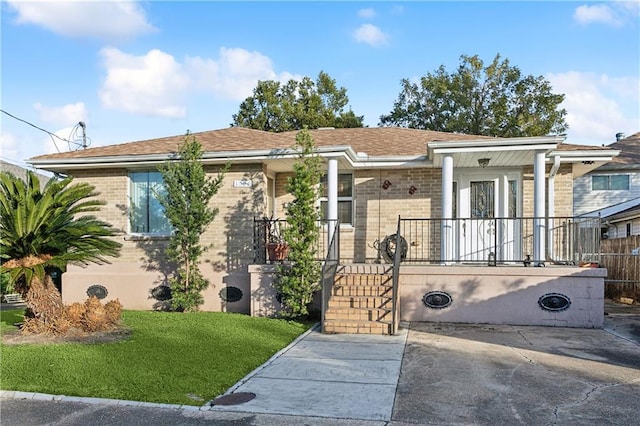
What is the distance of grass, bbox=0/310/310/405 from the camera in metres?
5.12

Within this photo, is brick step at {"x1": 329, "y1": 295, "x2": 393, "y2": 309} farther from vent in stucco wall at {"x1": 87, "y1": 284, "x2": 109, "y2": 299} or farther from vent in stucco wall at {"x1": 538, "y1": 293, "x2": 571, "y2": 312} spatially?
vent in stucco wall at {"x1": 87, "y1": 284, "x2": 109, "y2": 299}

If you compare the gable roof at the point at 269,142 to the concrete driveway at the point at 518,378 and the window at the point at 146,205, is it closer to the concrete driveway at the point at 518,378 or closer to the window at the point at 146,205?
the window at the point at 146,205

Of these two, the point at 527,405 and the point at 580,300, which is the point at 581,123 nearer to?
the point at 580,300

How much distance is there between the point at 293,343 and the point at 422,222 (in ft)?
15.8

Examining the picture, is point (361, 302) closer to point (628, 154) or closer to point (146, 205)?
point (146, 205)

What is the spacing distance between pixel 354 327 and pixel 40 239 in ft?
16.9

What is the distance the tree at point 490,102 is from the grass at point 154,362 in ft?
84.6

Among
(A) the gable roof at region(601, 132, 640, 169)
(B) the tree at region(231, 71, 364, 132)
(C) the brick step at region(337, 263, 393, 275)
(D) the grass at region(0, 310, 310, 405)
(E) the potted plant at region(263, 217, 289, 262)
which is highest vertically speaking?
(B) the tree at region(231, 71, 364, 132)

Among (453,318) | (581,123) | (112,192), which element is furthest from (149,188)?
(581,123)

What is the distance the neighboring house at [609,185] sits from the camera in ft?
68.4

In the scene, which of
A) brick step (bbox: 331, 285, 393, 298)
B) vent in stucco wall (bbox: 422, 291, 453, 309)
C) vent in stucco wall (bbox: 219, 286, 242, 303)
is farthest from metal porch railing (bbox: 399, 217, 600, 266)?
vent in stucco wall (bbox: 219, 286, 242, 303)

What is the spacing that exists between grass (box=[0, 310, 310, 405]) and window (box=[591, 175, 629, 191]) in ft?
58.3

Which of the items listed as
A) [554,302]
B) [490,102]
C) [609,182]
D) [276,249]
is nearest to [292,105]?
[490,102]

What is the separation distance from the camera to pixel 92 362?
19.7 ft
